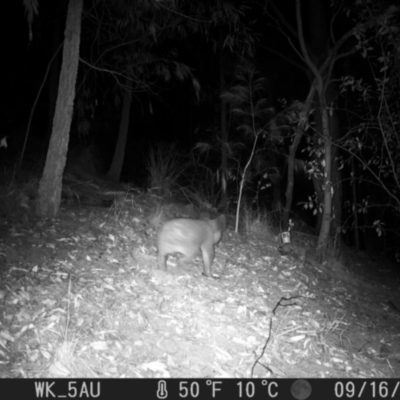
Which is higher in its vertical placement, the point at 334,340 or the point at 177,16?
the point at 177,16

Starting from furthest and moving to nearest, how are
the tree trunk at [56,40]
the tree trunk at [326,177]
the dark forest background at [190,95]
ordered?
1. the tree trunk at [56,40]
2. the tree trunk at [326,177]
3. the dark forest background at [190,95]

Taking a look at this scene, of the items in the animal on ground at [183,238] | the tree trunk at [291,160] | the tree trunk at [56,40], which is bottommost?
the animal on ground at [183,238]

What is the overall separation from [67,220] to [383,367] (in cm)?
416

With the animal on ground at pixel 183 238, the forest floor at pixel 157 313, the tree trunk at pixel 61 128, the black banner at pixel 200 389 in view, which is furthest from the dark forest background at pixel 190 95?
the black banner at pixel 200 389

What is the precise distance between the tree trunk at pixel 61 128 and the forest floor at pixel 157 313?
1.04ft

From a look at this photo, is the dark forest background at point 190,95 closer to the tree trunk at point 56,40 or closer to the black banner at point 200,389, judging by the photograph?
the tree trunk at point 56,40

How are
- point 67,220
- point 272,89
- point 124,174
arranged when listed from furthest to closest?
point 272,89 < point 124,174 < point 67,220

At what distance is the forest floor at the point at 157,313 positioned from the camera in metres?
3.38

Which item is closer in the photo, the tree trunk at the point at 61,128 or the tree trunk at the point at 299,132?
the tree trunk at the point at 61,128

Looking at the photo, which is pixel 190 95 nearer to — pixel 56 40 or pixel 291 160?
pixel 56 40

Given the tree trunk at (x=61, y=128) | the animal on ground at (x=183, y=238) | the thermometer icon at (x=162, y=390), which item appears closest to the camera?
the thermometer icon at (x=162, y=390)

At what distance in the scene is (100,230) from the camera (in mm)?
5617

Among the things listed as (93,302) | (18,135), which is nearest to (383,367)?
(93,302)

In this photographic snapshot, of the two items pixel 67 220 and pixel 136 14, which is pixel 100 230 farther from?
pixel 136 14
